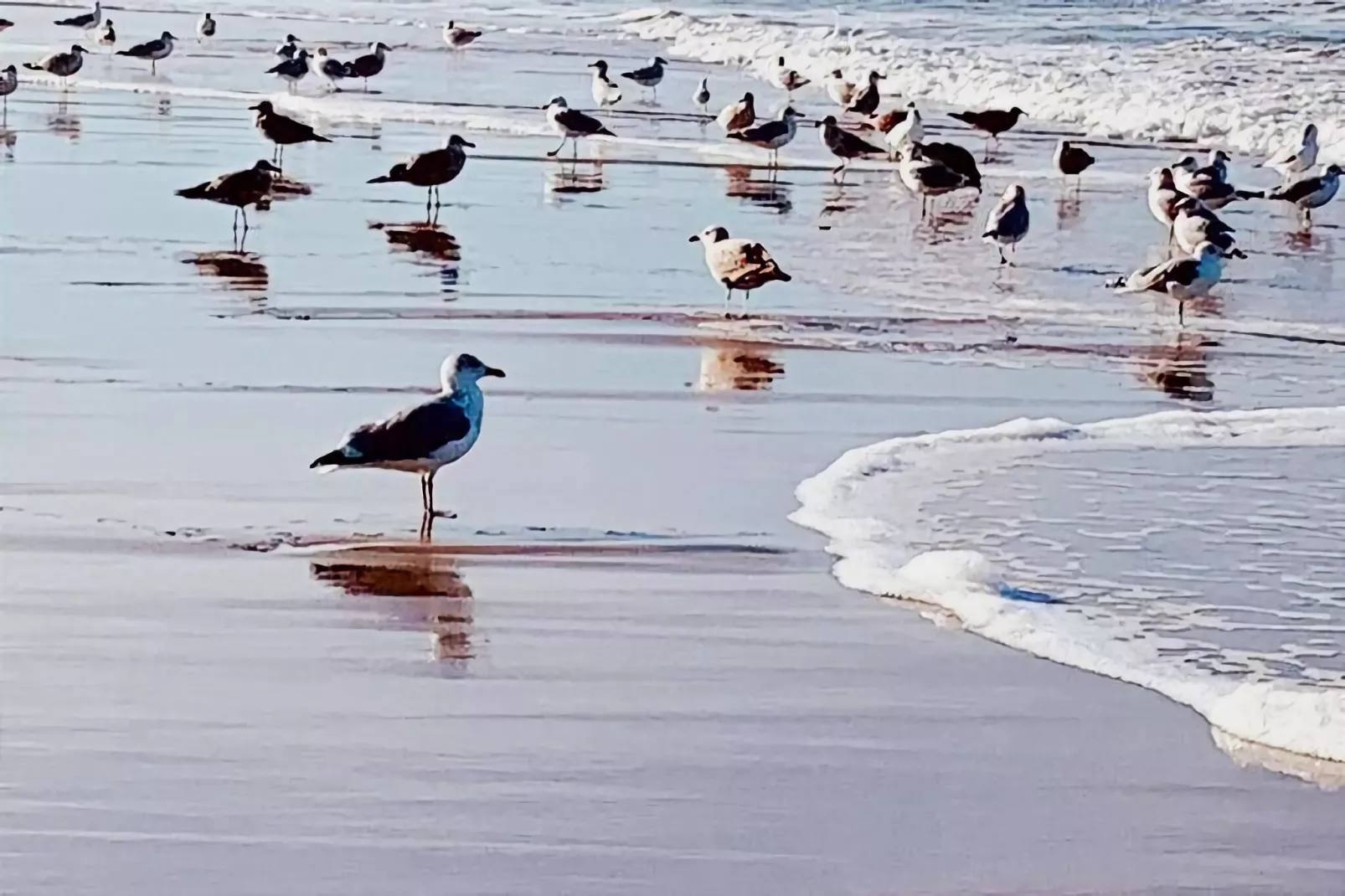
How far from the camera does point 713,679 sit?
5484mm

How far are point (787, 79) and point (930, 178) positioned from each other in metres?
11.7

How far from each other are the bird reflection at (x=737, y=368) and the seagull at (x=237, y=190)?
4413 mm

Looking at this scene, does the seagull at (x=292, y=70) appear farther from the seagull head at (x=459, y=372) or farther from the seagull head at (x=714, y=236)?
the seagull head at (x=459, y=372)

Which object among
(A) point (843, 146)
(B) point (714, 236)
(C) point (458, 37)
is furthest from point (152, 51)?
(B) point (714, 236)

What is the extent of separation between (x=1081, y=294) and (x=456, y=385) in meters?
5.80

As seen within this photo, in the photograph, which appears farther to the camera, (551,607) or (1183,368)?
(1183,368)

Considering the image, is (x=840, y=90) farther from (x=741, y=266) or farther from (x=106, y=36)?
(x=741, y=266)

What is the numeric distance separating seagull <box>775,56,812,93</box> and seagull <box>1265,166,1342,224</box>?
1154 cm

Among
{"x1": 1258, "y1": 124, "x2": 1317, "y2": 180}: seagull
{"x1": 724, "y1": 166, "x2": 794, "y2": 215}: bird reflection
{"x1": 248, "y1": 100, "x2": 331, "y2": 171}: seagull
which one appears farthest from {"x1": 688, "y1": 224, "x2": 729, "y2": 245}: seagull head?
{"x1": 1258, "y1": 124, "x2": 1317, "y2": 180}: seagull

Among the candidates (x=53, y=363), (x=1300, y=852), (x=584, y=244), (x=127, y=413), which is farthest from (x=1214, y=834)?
(x=584, y=244)

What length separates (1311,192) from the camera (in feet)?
55.0

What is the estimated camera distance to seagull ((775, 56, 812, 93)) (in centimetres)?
2802

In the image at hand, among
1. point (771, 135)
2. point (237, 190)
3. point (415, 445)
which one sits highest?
point (771, 135)

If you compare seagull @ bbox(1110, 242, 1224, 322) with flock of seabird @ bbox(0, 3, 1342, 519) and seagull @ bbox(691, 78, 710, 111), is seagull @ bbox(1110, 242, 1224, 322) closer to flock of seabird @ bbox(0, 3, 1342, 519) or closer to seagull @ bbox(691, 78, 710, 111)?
flock of seabird @ bbox(0, 3, 1342, 519)
